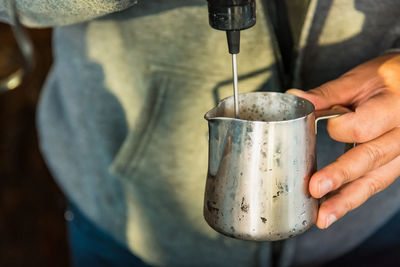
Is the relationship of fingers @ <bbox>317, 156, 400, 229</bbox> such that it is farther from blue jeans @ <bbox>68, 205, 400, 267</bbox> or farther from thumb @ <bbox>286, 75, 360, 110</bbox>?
blue jeans @ <bbox>68, 205, 400, 267</bbox>

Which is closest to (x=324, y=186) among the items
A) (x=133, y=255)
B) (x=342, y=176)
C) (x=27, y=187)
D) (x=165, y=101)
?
(x=342, y=176)

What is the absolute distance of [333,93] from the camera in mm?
646

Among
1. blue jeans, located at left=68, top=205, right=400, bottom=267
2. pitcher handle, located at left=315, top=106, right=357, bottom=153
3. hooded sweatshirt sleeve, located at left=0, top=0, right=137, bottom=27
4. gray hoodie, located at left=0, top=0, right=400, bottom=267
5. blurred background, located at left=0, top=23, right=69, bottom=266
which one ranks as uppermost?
hooded sweatshirt sleeve, located at left=0, top=0, right=137, bottom=27

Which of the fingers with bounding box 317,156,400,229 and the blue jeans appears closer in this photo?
the fingers with bounding box 317,156,400,229

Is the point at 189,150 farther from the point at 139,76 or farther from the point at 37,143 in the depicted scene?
the point at 37,143

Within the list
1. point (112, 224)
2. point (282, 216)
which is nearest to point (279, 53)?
point (282, 216)

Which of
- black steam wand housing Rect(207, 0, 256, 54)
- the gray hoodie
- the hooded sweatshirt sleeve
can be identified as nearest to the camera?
black steam wand housing Rect(207, 0, 256, 54)

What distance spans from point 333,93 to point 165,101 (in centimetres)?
26

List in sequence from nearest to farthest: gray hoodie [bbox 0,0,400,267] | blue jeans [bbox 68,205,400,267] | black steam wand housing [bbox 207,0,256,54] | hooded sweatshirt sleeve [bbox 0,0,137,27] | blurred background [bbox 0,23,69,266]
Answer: black steam wand housing [bbox 207,0,256,54] → hooded sweatshirt sleeve [bbox 0,0,137,27] → gray hoodie [bbox 0,0,400,267] → blue jeans [bbox 68,205,400,267] → blurred background [bbox 0,23,69,266]

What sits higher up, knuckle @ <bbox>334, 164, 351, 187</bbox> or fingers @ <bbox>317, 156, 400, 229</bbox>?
knuckle @ <bbox>334, 164, 351, 187</bbox>

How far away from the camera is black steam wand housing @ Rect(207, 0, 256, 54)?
508 mm

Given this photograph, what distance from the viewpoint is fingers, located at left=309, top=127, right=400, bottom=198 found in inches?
22.2

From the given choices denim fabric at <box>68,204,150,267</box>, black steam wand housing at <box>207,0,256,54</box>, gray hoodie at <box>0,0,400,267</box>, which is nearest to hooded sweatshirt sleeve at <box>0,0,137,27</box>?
gray hoodie at <box>0,0,400,267</box>

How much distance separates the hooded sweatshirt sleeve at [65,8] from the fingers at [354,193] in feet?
1.03
